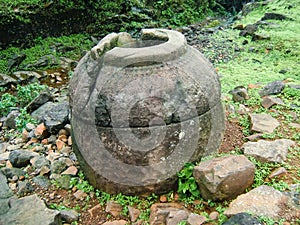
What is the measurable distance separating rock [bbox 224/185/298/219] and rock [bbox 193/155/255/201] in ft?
0.40

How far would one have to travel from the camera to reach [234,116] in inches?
162

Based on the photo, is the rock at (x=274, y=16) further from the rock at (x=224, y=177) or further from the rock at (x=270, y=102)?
the rock at (x=224, y=177)

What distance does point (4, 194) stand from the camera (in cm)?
308

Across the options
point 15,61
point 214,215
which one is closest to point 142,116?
point 214,215

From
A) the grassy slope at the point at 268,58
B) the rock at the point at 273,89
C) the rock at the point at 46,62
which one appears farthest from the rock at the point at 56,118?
the rock at the point at 46,62

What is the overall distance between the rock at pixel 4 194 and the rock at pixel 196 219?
153 cm

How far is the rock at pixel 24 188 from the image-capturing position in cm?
329

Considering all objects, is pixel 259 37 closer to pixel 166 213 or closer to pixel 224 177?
→ pixel 224 177

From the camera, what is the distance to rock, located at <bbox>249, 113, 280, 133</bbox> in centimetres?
372

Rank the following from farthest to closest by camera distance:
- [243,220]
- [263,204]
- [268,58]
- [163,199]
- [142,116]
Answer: [268,58] → [163,199] → [142,116] → [263,204] → [243,220]

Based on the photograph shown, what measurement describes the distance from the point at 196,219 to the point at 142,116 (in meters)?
0.90

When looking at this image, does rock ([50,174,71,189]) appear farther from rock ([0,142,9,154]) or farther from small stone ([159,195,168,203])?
rock ([0,142,9,154])

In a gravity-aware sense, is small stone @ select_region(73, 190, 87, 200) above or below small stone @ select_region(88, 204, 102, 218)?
below

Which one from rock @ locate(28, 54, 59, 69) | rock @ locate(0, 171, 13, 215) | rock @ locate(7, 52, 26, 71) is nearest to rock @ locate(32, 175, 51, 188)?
rock @ locate(0, 171, 13, 215)
